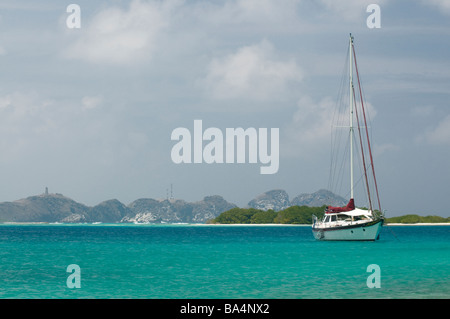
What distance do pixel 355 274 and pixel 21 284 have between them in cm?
2620

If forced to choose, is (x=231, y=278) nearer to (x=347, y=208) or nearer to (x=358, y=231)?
(x=347, y=208)

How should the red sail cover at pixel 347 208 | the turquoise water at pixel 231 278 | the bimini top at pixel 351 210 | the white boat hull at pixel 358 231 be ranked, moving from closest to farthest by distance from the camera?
the turquoise water at pixel 231 278
the bimini top at pixel 351 210
the red sail cover at pixel 347 208
the white boat hull at pixel 358 231

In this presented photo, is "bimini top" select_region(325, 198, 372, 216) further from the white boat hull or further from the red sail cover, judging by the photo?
the white boat hull

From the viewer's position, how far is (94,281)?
46.6 meters

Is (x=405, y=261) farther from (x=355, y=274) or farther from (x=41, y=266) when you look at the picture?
(x=41, y=266)

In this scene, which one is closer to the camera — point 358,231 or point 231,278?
point 231,278

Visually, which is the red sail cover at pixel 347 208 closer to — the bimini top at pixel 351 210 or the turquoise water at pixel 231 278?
the bimini top at pixel 351 210

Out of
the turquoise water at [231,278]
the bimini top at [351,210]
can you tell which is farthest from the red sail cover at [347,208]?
the turquoise water at [231,278]

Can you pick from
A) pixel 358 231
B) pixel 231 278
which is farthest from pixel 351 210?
pixel 231 278

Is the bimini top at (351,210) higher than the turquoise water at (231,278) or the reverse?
higher
